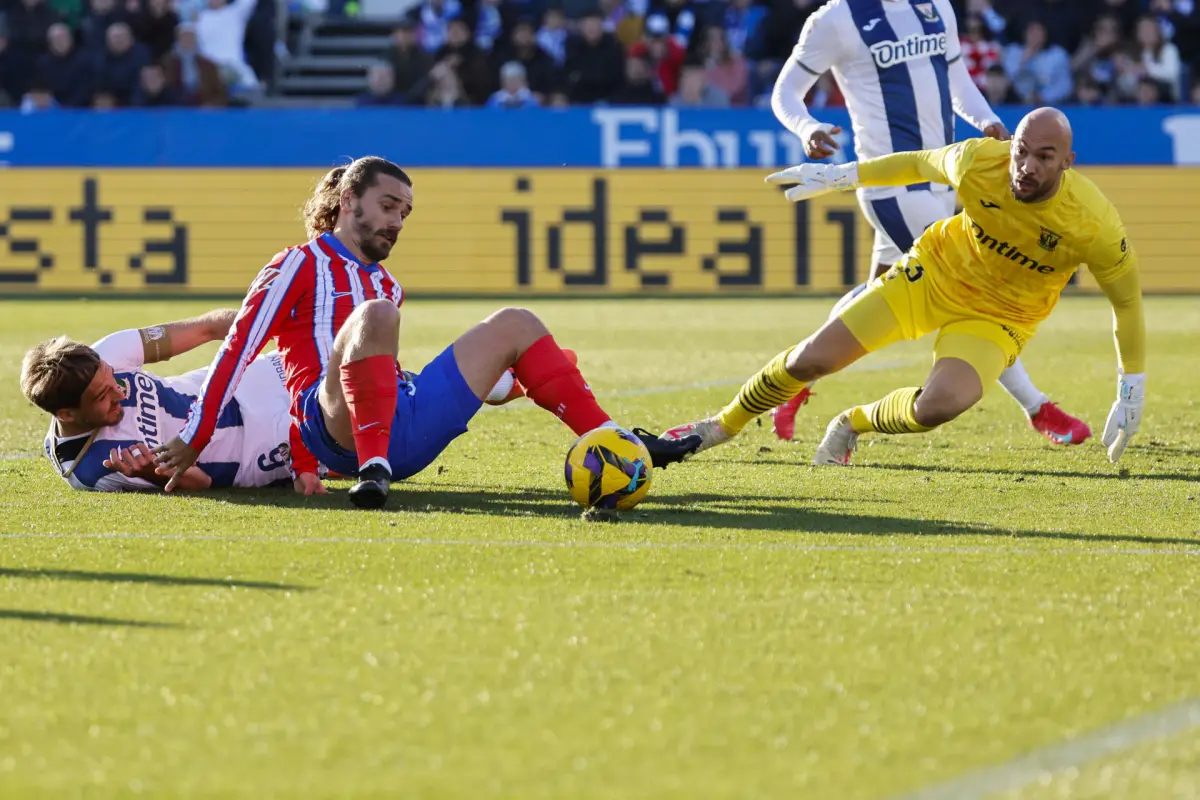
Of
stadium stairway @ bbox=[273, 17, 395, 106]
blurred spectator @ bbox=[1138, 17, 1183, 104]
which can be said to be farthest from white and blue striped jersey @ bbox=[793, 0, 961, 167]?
stadium stairway @ bbox=[273, 17, 395, 106]

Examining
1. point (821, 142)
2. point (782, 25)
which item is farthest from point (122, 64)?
point (821, 142)

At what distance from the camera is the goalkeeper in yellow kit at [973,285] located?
5.83m

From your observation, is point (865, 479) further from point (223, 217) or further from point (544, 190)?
point (223, 217)

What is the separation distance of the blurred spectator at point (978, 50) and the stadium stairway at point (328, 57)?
834 centimetres

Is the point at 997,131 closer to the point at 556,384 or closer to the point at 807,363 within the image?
the point at 807,363

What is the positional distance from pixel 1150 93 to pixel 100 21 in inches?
507

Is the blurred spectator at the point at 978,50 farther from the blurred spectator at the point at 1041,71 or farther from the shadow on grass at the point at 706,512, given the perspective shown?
the shadow on grass at the point at 706,512

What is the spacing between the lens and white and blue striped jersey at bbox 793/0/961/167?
7969 millimetres

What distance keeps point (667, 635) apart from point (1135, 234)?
54.1ft

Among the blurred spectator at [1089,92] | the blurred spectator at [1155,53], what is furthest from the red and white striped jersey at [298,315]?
the blurred spectator at [1155,53]

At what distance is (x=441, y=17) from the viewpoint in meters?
22.5

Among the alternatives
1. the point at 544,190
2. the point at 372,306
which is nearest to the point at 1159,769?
the point at 372,306

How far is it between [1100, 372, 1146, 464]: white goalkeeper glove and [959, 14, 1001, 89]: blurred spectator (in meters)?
11.5

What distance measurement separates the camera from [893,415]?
246 inches
